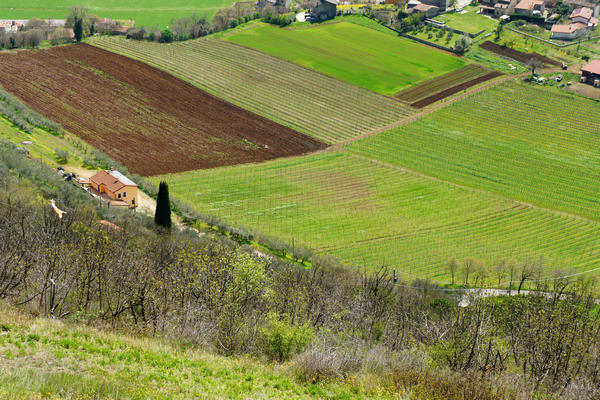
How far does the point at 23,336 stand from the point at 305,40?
98.8m

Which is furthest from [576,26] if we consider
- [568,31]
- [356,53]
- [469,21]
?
[356,53]

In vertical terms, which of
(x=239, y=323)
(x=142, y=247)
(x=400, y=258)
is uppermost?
(x=239, y=323)

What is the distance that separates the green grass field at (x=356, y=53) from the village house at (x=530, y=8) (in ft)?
74.4

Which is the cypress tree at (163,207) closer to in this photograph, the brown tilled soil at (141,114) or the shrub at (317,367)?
the brown tilled soil at (141,114)

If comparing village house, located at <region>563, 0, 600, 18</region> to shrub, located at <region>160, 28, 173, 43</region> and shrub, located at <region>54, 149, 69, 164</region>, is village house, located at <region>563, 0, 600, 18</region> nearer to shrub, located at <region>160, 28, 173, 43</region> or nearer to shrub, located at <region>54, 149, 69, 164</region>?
shrub, located at <region>160, 28, 173, 43</region>

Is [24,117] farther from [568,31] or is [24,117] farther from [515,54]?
[568,31]

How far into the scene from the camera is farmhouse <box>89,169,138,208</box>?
64562mm

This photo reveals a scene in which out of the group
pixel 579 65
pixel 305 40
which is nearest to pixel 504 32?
pixel 579 65

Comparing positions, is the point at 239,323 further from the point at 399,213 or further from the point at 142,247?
the point at 399,213

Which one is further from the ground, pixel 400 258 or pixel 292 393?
pixel 292 393

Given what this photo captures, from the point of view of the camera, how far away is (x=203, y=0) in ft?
488

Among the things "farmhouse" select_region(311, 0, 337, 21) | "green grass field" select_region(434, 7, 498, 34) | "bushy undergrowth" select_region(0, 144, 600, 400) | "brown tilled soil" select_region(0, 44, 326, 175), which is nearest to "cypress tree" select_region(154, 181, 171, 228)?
"bushy undergrowth" select_region(0, 144, 600, 400)

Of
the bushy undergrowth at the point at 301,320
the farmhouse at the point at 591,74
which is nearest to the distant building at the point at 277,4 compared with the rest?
the farmhouse at the point at 591,74

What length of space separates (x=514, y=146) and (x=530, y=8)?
51.2 m
